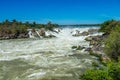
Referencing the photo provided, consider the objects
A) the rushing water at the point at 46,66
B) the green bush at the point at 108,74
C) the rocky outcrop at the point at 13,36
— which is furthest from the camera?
the rocky outcrop at the point at 13,36

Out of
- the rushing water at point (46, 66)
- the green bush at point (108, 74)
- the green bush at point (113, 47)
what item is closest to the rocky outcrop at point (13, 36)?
the rushing water at point (46, 66)

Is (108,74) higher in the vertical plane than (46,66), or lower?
higher

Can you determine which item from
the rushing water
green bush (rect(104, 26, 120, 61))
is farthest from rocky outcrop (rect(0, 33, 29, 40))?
green bush (rect(104, 26, 120, 61))

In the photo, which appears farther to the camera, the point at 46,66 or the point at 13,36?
the point at 13,36

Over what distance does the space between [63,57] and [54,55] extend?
198 cm

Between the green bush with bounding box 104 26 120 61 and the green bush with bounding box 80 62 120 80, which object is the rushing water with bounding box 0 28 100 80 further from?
the green bush with bounding box 80 62 120 80

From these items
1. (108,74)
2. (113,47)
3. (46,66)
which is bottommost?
(46,66)

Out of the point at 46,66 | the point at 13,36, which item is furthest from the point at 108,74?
the point at 13,36

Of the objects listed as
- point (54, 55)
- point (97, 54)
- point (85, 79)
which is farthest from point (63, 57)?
point (85, 79)

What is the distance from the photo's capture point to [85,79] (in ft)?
67.9

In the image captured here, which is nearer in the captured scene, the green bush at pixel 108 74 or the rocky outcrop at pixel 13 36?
the green bush at pixel 108 74

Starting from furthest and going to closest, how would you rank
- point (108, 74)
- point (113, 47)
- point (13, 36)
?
1. point (13, 36)
2. point (113, 47)
3. point (108, 74)

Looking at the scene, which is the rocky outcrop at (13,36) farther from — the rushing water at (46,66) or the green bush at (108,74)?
the green bush at (108,74)

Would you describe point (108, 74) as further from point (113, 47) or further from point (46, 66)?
point (113, 47)
